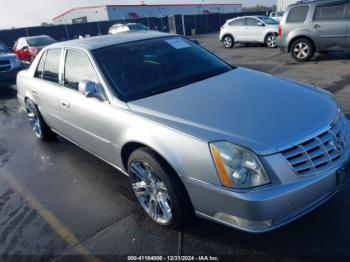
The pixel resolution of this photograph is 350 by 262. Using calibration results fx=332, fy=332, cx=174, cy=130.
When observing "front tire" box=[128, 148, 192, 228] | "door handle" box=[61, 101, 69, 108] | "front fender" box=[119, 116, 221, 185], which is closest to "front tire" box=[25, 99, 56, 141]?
"door handle" box=[61, 101, 69, 108]

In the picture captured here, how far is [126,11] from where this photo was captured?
2056 inches

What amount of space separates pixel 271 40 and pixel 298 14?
16.3 ft

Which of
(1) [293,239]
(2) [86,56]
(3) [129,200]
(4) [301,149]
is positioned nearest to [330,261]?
(1) [293,239]

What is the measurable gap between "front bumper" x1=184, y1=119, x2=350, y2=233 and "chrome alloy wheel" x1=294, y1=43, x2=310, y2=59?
871 centimetres

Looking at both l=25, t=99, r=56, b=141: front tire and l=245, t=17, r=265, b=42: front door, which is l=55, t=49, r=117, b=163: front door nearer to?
l=25, t=99, r=56, b=141: front tire

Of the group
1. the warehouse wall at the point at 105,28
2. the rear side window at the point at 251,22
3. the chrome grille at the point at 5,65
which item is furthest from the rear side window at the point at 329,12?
the warehouse wall at the point at 105,28

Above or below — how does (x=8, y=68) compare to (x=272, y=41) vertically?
above

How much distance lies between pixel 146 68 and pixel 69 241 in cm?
195

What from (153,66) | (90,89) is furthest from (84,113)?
(153,66)

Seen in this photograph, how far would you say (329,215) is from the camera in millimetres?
3076

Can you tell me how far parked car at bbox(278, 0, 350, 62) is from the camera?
31.7 feet

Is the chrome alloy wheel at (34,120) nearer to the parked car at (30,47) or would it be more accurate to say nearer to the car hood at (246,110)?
the car hood at (246,110)

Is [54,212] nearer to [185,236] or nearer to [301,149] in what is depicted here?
[185,236]

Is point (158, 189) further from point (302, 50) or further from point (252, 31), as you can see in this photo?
point (252, 31)
